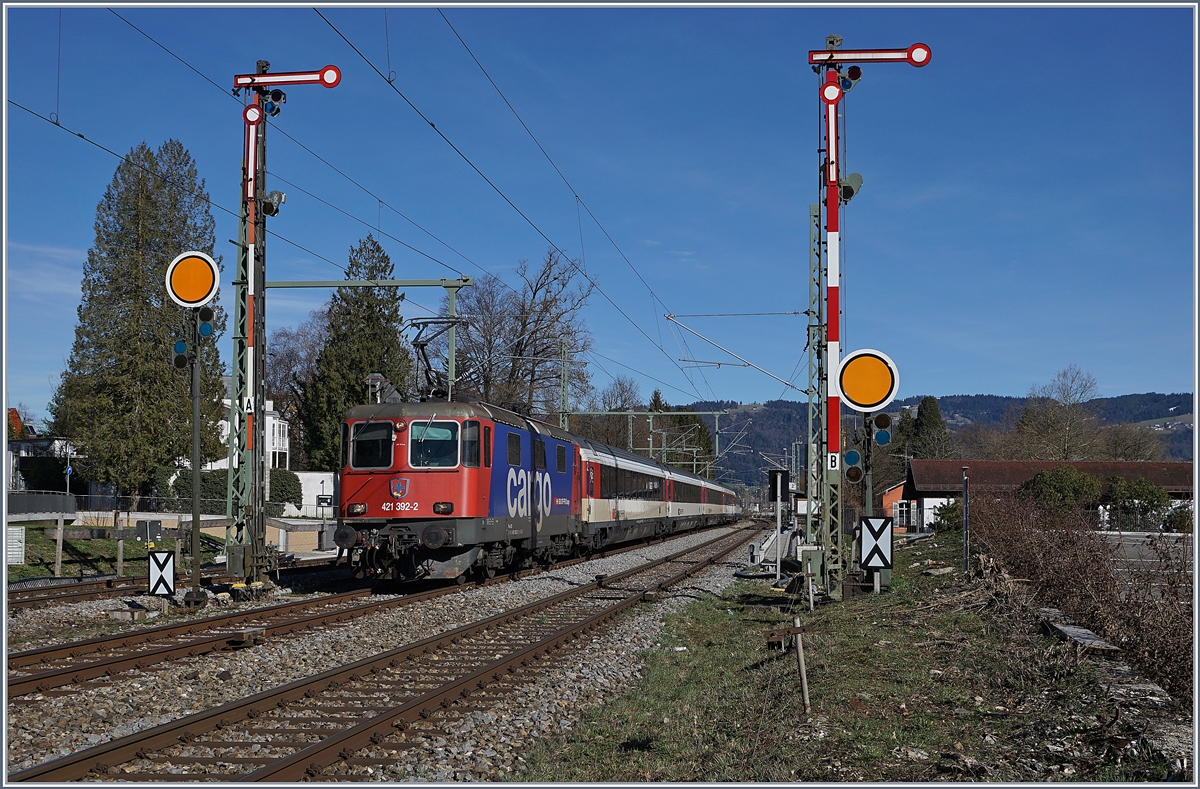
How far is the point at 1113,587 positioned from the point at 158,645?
998cm

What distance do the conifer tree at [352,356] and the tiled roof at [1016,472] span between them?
29.8 m

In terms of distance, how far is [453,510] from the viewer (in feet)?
54.0

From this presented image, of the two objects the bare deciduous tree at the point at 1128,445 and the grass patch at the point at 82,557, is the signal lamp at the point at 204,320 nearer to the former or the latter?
the grass patch at the point at 82,557

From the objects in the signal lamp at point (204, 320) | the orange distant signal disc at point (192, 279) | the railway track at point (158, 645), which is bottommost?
the railway track at point (158, 645)

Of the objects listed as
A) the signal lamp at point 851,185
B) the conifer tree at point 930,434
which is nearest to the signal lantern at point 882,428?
the signal lamp at point 851,185

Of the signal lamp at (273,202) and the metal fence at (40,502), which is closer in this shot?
the signal lamp at (273,202)

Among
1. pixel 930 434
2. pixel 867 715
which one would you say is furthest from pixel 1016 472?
pixel 930 434

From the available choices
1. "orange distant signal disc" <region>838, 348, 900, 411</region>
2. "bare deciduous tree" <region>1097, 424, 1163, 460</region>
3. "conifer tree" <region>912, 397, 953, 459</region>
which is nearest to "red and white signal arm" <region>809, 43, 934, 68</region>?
"orange distant signal disc" <region>838, 348, 900, 411</region>

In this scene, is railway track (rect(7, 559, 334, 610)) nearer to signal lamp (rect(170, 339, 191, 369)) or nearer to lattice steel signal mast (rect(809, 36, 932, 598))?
signal lamp (rect(170, 339, 191, 369))

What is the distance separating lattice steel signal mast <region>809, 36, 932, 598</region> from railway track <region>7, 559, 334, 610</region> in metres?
9.82

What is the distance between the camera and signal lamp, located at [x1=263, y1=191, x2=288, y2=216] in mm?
16927

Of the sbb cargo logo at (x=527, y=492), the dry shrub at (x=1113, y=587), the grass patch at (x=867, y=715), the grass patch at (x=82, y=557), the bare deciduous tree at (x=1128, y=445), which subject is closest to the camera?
the grass patch at (x=867, y=715)

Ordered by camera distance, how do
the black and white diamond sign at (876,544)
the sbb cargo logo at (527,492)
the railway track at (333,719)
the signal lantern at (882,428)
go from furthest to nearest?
the sbb cargo logo at (527,492) → the black and white diamond sign at (876,544) → the signal lantern at (882,428) → the railway track at (333,719)

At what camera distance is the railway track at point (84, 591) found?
14.5 meters
